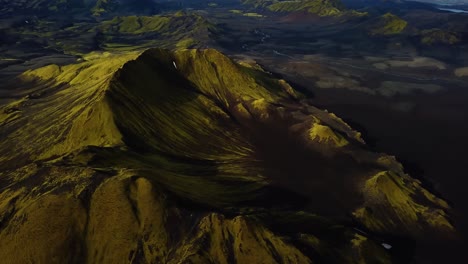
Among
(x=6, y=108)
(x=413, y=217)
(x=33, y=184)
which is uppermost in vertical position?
(x=33, y=184)

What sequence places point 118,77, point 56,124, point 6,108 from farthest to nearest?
point 6,108, point 118,77, point 56,124

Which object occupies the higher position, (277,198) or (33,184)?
(33,184)

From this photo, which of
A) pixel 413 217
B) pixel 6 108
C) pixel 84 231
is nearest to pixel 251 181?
pixel 413 217

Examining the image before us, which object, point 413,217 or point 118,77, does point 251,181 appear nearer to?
point 413,217

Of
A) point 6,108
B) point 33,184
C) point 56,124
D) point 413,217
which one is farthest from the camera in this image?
point 6,108

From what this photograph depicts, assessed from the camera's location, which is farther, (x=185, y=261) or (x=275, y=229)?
(x=275, y=229)

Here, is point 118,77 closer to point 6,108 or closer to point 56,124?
point 56,124
